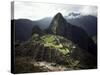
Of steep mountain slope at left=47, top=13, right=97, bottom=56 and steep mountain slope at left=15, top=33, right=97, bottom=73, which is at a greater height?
steep mountain slope at left=47, top=13, right=97, bottom=56

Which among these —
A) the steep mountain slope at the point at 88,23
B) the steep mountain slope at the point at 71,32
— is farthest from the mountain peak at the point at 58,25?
the steep mountain slope at the point at 88,23

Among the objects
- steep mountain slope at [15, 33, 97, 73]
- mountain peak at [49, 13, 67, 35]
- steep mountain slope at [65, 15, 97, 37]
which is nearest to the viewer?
steep mountain slope at [15, 33, 97, 73]

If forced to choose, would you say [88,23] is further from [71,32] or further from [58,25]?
[58,25]

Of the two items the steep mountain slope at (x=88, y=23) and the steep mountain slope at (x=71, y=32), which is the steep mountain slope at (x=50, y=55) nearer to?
the steep mountain slope at (x=71, y=32)

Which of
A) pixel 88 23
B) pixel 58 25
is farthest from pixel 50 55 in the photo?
pixel 88 23

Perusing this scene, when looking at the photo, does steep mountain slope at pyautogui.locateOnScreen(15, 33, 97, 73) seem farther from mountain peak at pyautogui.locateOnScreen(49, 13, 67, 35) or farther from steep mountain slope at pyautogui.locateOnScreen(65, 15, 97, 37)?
steep mountain slope at pyautogui.locateOnScreen(65, 15, 97, 37)

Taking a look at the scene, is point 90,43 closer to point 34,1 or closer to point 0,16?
point 34,1

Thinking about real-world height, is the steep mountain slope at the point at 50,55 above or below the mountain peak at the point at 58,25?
below

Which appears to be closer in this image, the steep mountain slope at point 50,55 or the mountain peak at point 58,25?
the steep mountain slope at point 50,55

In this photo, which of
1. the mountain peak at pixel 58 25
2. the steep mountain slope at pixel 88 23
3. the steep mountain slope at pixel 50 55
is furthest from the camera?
the steep mountain slope at pixel 88 23

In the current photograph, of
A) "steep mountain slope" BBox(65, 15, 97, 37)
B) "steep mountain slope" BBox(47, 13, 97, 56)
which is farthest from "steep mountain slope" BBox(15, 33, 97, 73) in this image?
"steep mountain slope" BBox(65, 15, 97, 37)

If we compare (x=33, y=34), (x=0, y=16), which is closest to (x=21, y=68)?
(x=33, y=34)
